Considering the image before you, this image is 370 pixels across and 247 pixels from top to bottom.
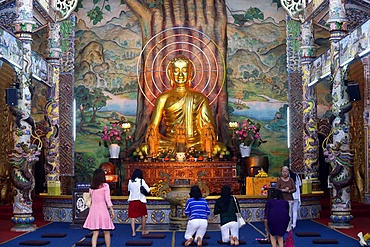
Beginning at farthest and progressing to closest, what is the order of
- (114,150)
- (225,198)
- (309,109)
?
(114,150) → (309,109) → (225,198)

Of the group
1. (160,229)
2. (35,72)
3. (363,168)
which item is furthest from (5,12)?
(363,168)

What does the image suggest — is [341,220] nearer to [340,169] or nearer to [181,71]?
[340,169]

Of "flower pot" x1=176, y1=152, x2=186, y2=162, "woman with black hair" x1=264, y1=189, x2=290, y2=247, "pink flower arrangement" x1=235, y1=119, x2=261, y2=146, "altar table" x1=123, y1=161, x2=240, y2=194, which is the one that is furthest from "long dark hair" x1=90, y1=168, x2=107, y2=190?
"pink flower arrangement" x1=235, y1=119, x2=261, y2=146

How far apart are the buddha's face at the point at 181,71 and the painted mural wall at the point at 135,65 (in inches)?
45.4

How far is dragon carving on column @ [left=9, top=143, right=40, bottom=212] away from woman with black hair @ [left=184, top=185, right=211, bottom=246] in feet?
12.7

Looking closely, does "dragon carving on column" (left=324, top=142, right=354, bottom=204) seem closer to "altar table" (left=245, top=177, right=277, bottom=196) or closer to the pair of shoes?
"altar table" (left=245, top=177, right=277, bottom=196)

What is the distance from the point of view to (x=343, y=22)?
46.9ft

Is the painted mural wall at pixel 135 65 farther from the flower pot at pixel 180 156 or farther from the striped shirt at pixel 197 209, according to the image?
the striped shirt at pixel 197 209

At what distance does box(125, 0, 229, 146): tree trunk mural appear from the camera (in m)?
20.4

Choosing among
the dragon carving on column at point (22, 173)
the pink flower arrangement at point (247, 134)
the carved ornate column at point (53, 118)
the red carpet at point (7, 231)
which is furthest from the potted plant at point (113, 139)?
the dragon carving on column at point (22, 173)

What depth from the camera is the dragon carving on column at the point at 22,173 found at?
14148 millimetres

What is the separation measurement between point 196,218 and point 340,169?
A: 369cm

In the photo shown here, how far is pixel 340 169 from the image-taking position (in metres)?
14.1

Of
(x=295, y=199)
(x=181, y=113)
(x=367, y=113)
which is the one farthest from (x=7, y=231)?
(x=367, y=113)
